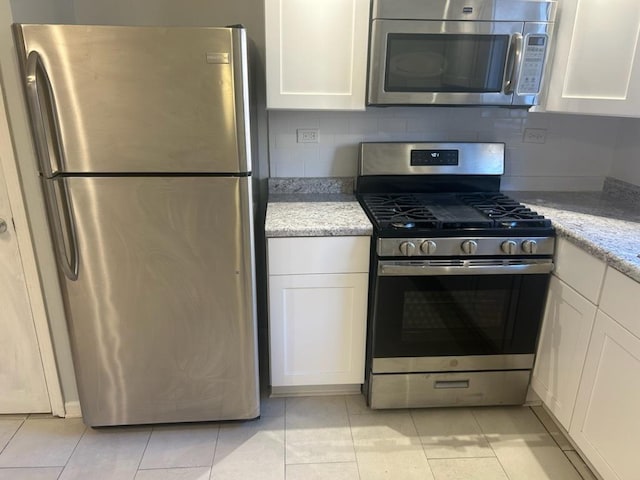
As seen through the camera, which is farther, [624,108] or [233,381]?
[233,381]

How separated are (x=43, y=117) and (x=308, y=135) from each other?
1230mm

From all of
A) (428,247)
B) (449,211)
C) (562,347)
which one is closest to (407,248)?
(428,247)

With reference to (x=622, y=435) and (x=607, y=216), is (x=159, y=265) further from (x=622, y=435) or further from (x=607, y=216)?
(x=607, y=216)

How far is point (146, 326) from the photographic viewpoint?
6.20 ft

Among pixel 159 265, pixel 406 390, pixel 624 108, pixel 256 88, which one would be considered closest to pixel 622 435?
pixel 406 390

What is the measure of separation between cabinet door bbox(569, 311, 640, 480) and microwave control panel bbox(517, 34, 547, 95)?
1036 mm

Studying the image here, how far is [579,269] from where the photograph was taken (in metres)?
1.81

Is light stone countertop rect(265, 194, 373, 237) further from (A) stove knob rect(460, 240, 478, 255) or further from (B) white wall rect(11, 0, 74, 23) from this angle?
(B) white wall rect(11, 0, 74, 23)

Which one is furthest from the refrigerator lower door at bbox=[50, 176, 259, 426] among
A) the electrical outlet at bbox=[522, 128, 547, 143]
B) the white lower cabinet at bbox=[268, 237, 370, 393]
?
the electrical outlet at bbox=[522, 128, 547, 143]

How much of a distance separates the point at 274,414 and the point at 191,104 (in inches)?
57.6

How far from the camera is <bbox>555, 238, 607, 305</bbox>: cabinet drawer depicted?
5.58 ft

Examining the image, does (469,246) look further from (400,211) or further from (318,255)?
(318,255)

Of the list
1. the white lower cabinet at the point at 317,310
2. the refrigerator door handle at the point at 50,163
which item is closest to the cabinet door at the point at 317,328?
the white lower cabinet at the point at 317,310

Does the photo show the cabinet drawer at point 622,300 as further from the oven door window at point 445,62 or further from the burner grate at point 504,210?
the oven door window at point 445,62
